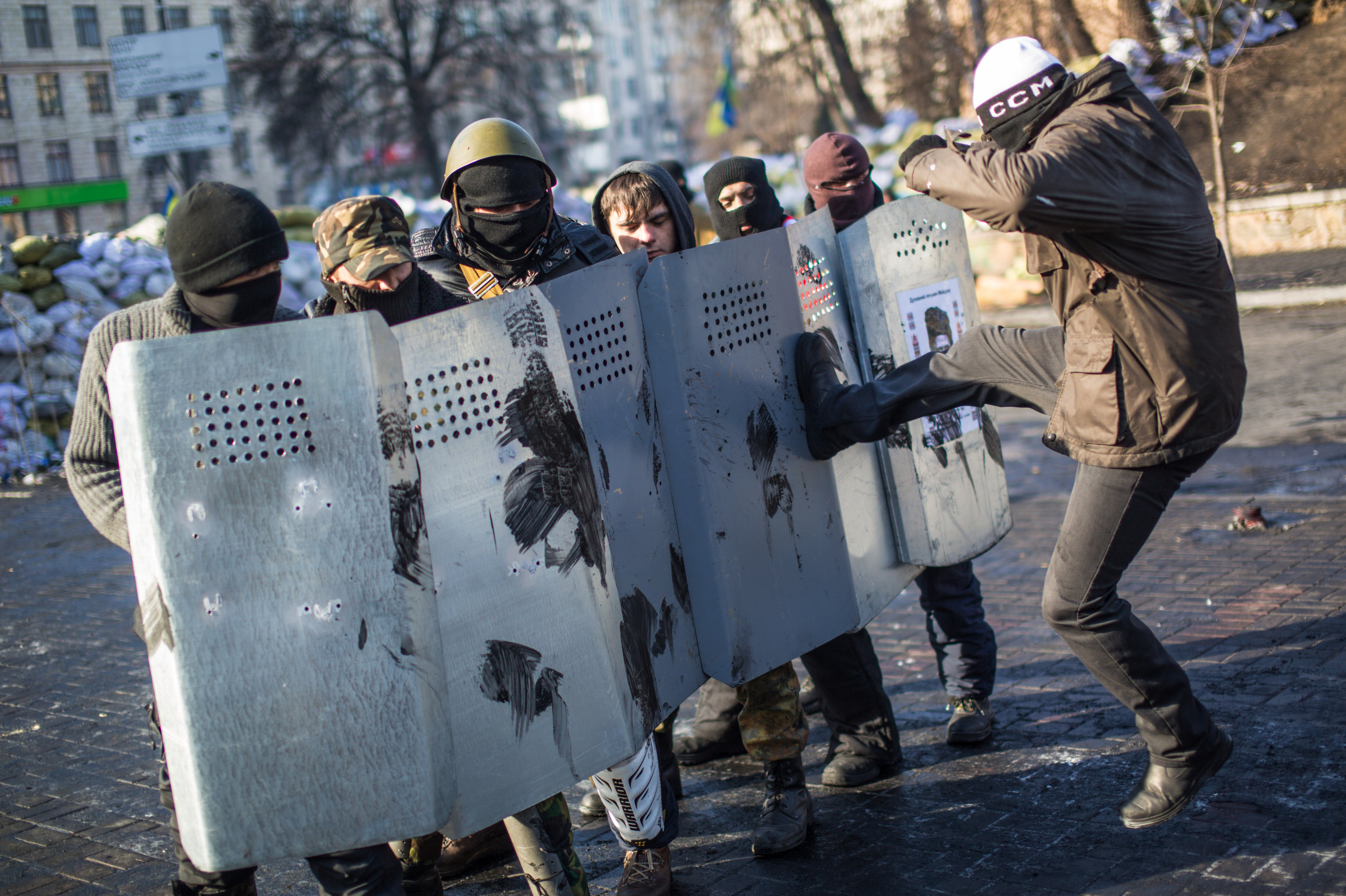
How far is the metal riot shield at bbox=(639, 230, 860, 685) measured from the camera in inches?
124

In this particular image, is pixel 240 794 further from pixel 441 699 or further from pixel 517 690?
pixel 517 690

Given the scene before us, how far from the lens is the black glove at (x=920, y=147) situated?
318cm

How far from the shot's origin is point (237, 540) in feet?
7.47

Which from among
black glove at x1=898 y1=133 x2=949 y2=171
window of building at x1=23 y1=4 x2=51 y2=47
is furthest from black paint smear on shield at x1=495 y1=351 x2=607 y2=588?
window of building at x1=23 y1=4 x2=51 y2=47

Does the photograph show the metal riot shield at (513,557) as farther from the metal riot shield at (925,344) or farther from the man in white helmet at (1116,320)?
the metal riot shield at (925,344)

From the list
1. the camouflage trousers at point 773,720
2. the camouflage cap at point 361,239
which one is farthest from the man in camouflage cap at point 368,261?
the camouflage trousers at point 773,720

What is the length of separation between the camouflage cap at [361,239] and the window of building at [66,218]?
58240mm

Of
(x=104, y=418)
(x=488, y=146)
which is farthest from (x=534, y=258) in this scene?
(x=104, y=418)

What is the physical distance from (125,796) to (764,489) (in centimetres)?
295

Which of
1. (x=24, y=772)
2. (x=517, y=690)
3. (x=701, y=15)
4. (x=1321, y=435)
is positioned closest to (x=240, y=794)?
(x=517, y=690)

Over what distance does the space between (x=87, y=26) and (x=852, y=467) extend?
2506 inches

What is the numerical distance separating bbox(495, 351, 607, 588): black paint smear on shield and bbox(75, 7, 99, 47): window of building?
62569 mm

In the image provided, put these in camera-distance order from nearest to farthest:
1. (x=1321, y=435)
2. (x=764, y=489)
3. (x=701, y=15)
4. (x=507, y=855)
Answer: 1. (x=764, y=489)
2. (x=507, y=855)
3. (x=1321, y=435)
4. (x=701, y=15)

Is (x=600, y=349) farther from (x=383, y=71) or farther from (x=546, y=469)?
(x=383, y=71)
